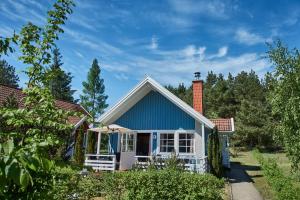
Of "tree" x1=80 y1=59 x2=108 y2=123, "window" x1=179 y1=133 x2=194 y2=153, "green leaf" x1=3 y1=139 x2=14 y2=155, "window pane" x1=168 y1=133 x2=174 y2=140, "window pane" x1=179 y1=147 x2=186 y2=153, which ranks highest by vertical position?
"tree" x1=80 y1=59 x2=108 y2=123

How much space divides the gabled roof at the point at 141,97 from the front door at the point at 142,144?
2.18m

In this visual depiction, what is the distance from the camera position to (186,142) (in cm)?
1733

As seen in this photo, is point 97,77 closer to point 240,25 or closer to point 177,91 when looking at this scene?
point 177,91

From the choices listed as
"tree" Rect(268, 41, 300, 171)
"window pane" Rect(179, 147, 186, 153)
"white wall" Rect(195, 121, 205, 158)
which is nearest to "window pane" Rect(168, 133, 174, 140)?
"window pane" Rect(179, 147, 186, 153)

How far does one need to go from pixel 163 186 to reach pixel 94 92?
4593 centimetres

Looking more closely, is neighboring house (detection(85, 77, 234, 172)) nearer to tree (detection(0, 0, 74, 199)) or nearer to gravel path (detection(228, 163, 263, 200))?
gravel path (detection(228, 163, 263, 200))

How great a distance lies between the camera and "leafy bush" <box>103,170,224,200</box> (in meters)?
7.38

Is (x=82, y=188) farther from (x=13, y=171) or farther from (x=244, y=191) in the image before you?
(x=244, y=191)

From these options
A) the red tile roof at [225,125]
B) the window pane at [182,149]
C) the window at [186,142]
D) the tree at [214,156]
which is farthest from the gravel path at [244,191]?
the red tile roof at [225,125]

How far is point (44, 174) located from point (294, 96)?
28.7ft

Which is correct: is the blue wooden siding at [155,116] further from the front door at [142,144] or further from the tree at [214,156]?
the tree at [214,156]

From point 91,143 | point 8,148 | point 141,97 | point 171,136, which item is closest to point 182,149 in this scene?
point 171,136

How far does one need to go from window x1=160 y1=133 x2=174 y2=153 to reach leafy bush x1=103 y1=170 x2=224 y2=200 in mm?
9656

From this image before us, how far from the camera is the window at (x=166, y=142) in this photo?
17719 millimetres
